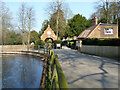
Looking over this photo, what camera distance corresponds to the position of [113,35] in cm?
2403

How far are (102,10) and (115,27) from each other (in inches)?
282

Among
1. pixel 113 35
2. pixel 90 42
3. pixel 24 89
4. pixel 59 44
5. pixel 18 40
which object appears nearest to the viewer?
pixel 24 89

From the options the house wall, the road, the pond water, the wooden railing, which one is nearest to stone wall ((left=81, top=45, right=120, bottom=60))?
the road

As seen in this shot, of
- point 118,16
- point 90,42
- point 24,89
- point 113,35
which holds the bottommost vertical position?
point 24,89

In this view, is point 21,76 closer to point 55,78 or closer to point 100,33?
point 55,78

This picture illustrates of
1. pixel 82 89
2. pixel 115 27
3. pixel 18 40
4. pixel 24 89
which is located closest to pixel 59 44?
pixel 115 27

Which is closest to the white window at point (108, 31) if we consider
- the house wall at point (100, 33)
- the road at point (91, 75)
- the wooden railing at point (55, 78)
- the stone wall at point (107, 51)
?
the house wall at point (100, 33)

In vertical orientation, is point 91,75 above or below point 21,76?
above

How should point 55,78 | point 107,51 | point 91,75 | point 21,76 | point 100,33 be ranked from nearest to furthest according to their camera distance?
point 55,78
point 91,75
point 21,76
point 107,51
point 100,33

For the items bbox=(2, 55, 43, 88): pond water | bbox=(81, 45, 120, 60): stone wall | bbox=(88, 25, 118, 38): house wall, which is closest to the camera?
bbox=(2, 55, 43, 88): pond water

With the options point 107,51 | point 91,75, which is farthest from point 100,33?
point 91,75

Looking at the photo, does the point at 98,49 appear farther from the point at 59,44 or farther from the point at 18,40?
the point at 18,40

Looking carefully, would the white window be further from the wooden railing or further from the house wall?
the wooden railing

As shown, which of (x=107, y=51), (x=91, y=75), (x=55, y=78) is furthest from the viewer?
(x=107, y=51)
